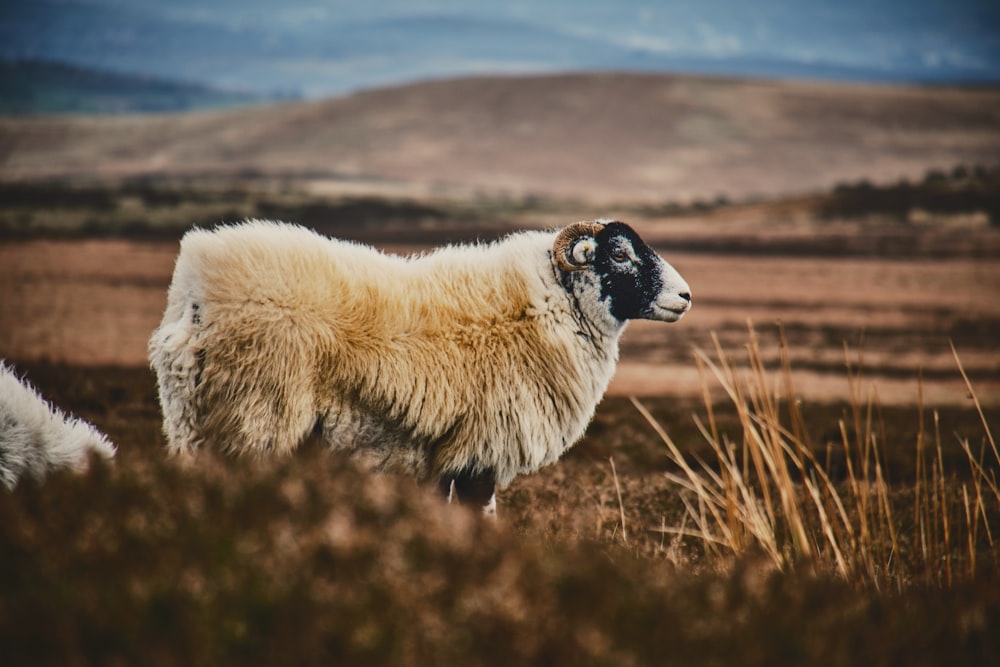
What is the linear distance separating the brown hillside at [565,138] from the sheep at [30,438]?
8189 cm

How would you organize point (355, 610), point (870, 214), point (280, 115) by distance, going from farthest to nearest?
point (280, 115) → point (870, 214) → point (355, 610)

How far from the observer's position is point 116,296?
24188 mm

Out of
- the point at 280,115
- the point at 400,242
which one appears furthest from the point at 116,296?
the point at 280,115

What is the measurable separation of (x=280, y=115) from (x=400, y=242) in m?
92.7

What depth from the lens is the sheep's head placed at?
676 cm

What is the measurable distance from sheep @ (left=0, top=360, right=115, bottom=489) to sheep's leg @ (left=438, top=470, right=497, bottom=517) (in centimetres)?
206

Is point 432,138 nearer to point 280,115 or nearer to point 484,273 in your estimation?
point 280,115

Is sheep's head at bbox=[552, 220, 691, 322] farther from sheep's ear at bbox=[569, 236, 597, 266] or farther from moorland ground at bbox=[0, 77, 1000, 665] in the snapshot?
moorland ground at bbox=[0, 77, 1000, 665]

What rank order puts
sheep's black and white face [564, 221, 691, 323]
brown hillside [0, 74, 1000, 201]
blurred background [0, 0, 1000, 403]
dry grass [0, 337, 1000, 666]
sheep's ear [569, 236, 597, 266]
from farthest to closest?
brown hillside [0, 74, 1000, 201]
blurred background [0, 0, 1000, 403]
sheep's black and white face [564, 221, 691, 323]
sheep's ear [569, 236, 597, 266]
dry grass [0, 337, 1000, 666]

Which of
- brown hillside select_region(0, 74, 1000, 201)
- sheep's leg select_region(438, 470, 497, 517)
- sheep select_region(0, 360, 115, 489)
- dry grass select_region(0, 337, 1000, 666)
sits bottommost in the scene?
brown hillside select_region(0, 74, 1000, 201)

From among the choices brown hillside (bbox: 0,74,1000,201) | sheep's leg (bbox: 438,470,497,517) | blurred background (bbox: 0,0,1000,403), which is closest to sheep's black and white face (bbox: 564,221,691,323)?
sheep's leg (bbox: 438,470,497,517)

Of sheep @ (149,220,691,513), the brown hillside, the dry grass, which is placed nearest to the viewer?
the dry grass

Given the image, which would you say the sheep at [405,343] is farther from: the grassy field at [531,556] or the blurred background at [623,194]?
the blurred background at [623,194]

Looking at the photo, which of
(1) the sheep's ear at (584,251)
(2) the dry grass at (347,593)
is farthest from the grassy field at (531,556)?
(1) the sheep's ear at (584,251)
